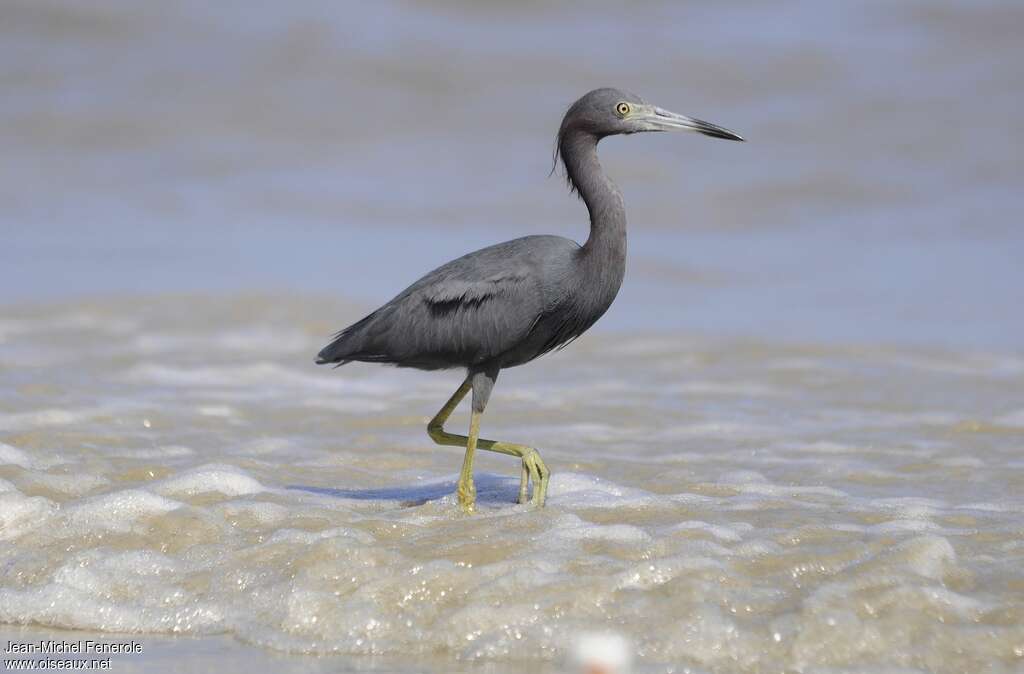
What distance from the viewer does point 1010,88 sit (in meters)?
24.3

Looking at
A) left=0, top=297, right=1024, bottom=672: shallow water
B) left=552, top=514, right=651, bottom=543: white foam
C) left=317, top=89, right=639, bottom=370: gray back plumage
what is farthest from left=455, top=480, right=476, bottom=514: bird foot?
left=552, top=514, right=651, bottom=543: white foam

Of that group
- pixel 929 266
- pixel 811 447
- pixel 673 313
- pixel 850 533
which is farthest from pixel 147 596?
pixel 929 266

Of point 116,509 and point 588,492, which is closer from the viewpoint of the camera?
point 116,509

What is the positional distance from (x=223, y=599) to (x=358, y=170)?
17699mm

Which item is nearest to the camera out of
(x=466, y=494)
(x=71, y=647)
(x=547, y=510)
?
(x=71, y=647)

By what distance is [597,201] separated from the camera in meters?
7.86

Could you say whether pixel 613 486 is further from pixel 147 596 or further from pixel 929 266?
pixel 929 266

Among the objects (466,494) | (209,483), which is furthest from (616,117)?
(209,483)

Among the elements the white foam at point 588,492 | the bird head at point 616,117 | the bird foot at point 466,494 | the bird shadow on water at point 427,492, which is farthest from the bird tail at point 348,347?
the bird head at point 616,117

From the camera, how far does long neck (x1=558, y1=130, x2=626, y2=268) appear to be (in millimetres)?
7676

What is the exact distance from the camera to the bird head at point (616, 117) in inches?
316

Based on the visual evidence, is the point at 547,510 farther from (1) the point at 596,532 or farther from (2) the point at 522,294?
(2) the point at 522,294

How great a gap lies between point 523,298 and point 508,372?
5600 millimetres

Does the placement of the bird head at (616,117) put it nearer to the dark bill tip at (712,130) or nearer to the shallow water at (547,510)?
the dark bill tip at (712,130)
